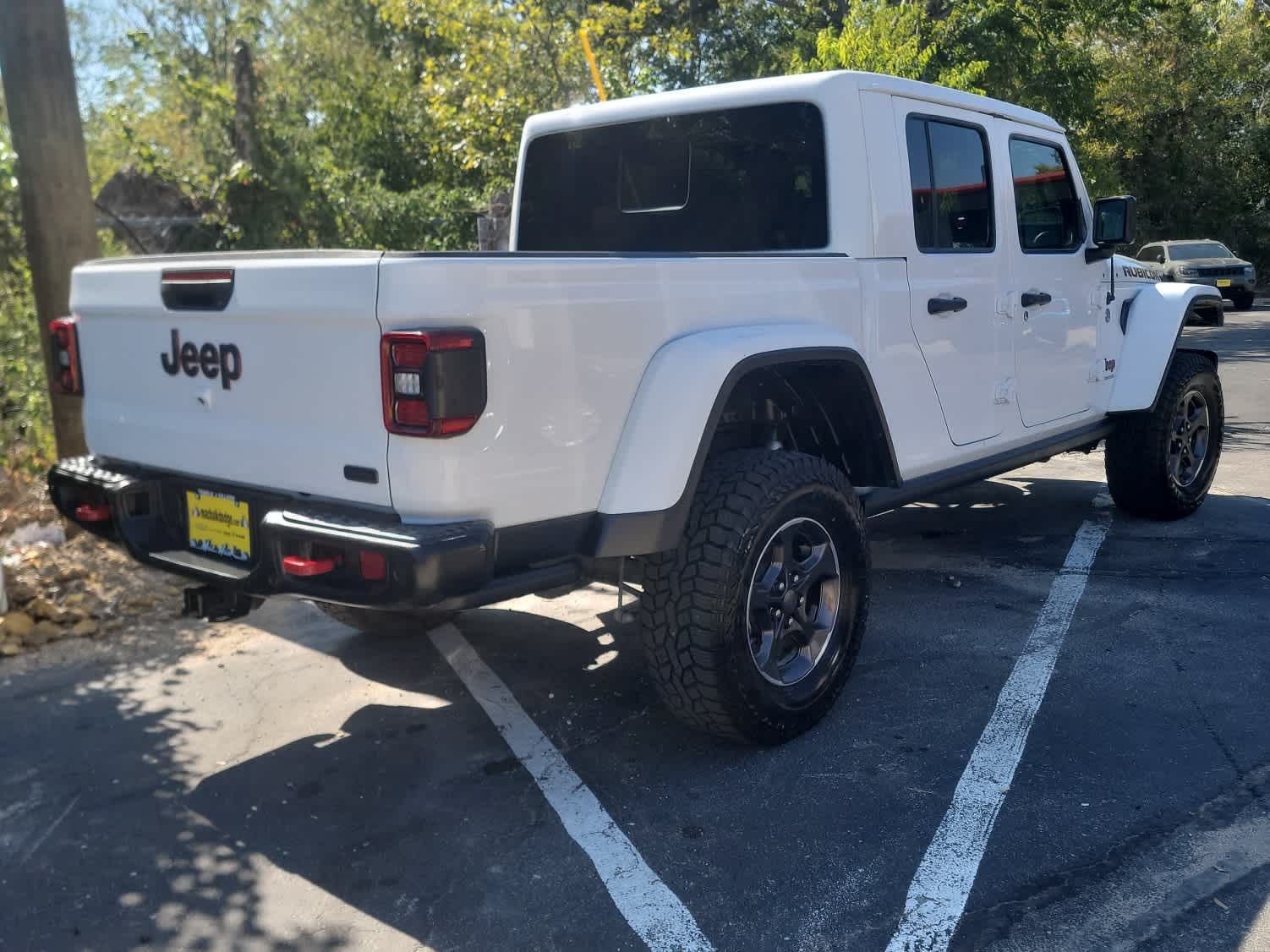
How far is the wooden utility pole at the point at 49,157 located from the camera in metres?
5.56

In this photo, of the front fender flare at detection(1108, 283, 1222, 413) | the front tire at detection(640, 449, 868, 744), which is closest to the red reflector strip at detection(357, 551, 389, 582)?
the front tire at detection(640, 449, 868, 744)

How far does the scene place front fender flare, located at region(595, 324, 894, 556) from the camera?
3.11 m

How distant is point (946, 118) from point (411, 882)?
3.36 meters

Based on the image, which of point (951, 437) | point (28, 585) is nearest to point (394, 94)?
point (28, 585)

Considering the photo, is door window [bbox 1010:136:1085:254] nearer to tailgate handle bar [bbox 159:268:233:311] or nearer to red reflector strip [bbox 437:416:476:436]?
red reflector strip [bbox 437:416:476:436]

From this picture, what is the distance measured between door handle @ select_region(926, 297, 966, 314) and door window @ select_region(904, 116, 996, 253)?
0.19 metres

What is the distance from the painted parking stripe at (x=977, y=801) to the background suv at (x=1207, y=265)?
2057cm

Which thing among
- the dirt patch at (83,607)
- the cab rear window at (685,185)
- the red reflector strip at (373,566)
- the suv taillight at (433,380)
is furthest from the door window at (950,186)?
the dirt patch at (83,607)

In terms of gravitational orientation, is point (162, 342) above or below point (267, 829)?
above

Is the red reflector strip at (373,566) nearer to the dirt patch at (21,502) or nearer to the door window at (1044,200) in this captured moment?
the door window at (1044,200)

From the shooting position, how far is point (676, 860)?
2.99 meters

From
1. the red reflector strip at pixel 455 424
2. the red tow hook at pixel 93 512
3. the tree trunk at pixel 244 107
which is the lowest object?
the red tow hook at pixel 93 512

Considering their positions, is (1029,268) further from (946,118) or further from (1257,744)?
(1257,744)

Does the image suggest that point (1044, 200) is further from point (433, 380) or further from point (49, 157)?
point (49, 157)
